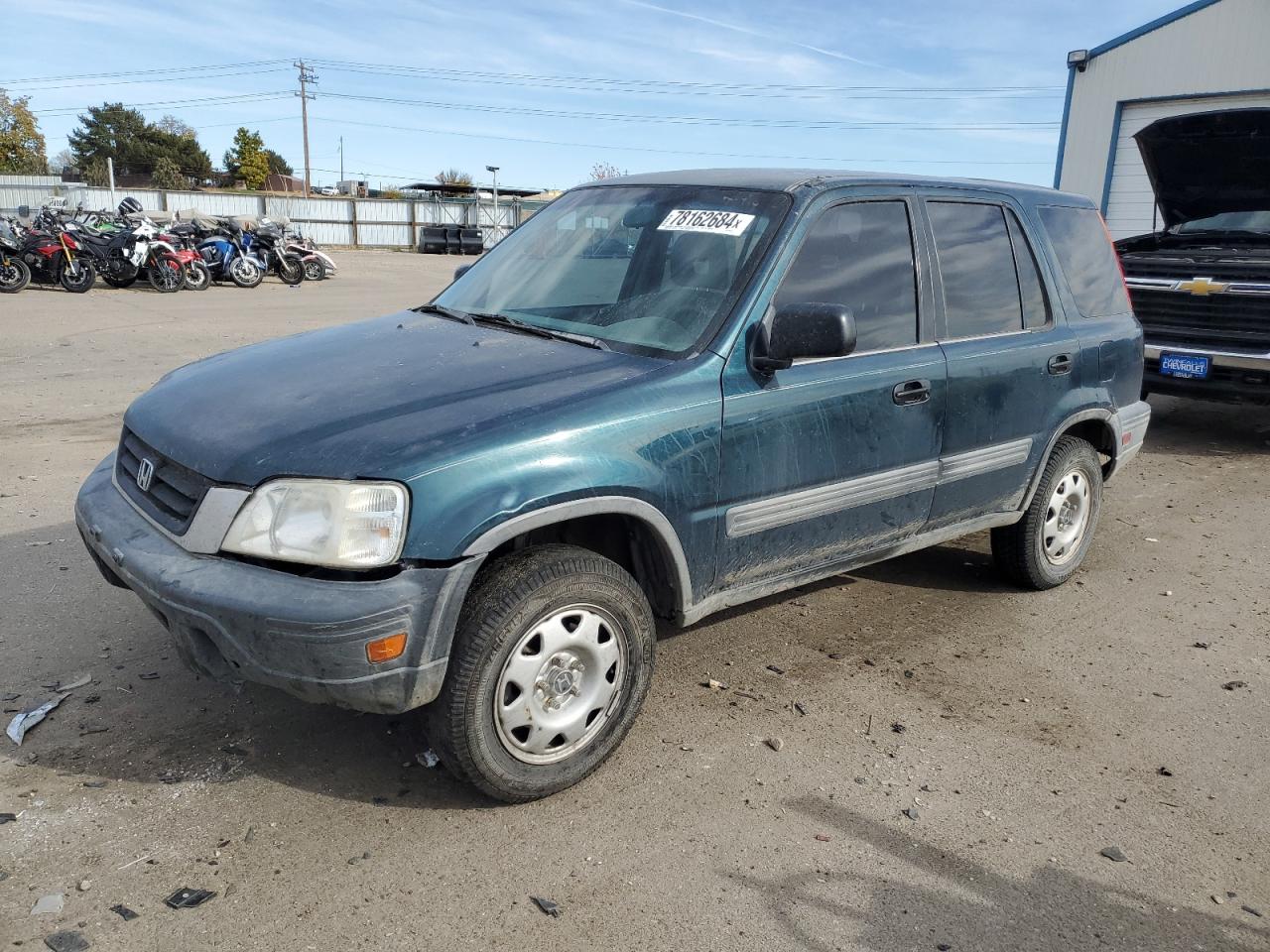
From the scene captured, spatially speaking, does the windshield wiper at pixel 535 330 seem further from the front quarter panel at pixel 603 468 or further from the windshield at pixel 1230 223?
the windshield at pixel 1230 223

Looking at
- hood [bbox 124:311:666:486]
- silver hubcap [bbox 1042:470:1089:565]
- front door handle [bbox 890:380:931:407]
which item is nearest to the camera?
hood [bbox 124:311:666:486]

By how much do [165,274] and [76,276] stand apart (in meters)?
1.39

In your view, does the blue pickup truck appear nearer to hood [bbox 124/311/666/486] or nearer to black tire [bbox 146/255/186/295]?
hood [bbox 124/311/666/486]

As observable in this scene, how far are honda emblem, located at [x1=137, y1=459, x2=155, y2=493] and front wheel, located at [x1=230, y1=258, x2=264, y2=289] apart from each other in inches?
693

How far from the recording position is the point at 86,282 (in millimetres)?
17094

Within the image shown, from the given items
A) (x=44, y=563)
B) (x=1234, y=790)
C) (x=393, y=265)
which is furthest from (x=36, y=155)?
(x=1234, y=790)

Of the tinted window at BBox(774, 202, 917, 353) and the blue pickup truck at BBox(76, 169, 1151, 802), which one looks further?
the tinted window at BBox(774, 202, 917, 353)

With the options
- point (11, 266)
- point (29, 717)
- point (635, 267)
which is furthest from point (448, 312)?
point (11, 266)

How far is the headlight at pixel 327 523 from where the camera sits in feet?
8.45

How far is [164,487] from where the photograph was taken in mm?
2990

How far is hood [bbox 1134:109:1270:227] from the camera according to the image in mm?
7852

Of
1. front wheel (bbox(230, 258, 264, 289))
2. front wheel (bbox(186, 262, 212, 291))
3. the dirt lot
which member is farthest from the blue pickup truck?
front wheel (bbox(230, 258, 264, 289))

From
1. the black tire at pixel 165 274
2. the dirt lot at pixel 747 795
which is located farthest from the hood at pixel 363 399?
the black tire at pixel 165 274

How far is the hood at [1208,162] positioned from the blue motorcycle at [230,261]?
16.0m
